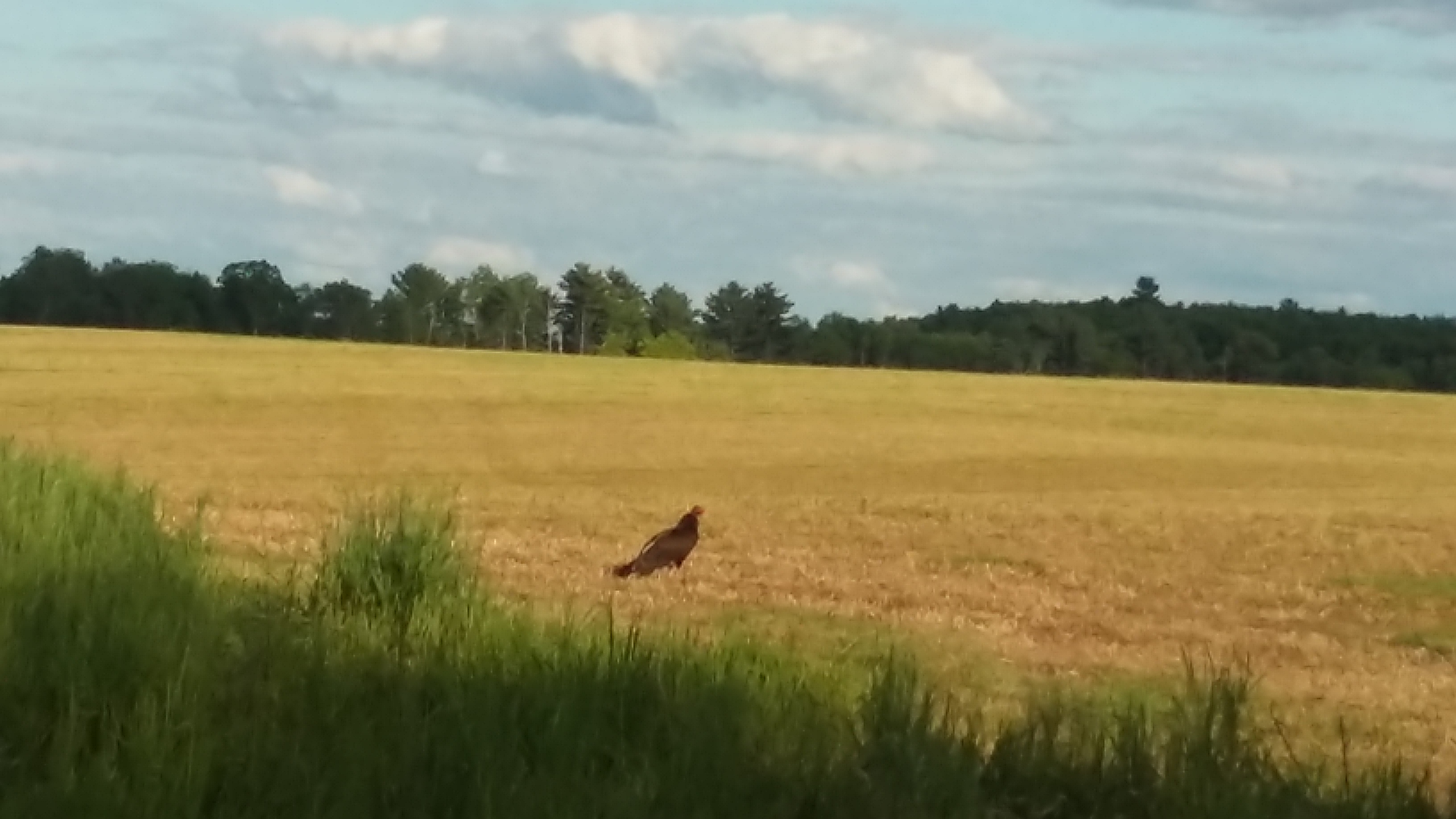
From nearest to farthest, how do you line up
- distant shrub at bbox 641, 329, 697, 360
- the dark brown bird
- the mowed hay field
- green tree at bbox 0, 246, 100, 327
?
the mowed hay field → the dark brown bird → green tree at bbox 0, 246, 100, 327 → distant shrub at bbox 641, 329, 697, 360

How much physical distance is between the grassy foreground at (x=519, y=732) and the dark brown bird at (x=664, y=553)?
7983 millimetres

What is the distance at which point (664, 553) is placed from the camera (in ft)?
54.8

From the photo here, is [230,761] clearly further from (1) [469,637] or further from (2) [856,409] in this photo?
(2) [856,409]

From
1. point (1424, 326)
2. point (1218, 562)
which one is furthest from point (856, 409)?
point (1424, 326)

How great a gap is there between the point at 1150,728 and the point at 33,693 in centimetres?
379

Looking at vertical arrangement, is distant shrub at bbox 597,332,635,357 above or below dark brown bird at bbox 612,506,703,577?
above

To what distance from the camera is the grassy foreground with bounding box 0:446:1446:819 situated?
20.6 ft

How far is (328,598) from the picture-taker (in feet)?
30.6

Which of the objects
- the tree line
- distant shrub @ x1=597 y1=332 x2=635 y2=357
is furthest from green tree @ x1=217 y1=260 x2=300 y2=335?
distant shrub @ x1=597 y1=332 x2=635 y2=357

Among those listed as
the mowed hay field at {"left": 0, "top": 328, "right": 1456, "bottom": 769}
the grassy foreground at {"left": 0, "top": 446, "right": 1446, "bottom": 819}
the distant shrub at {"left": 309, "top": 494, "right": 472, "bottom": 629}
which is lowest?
the mowed hay field at {"left": 0, "top": 328, "right": 1456, "bottom": 769}

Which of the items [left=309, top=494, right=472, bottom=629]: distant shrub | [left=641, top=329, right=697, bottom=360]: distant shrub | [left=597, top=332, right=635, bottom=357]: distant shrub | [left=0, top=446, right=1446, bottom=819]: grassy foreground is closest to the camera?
[left=0, top=446, right=1446, bottom=819]: grassy foreground

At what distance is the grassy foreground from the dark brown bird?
26.2ft

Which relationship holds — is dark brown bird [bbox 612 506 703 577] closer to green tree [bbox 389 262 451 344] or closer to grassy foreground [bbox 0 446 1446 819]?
grassy foreground [bbox 0 446 1446 819]

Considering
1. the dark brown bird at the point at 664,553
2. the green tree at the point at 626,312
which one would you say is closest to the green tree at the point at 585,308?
the green tree at the point at 626,312
